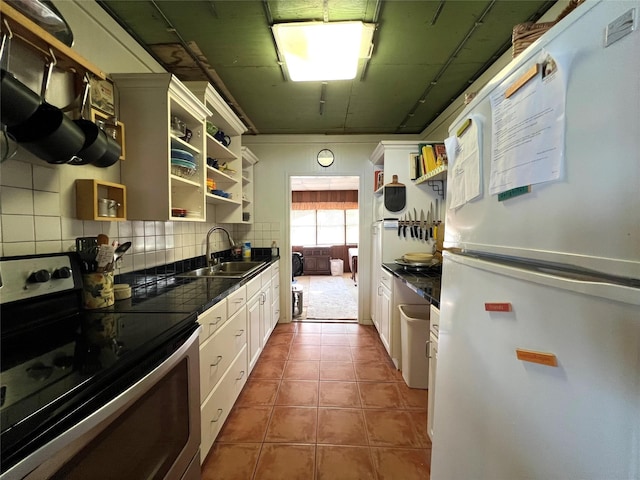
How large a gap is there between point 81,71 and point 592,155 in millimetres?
1694

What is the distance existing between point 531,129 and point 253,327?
211cm

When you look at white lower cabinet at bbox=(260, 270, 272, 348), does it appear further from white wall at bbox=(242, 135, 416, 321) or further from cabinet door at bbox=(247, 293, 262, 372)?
white wall at bbox=(242, 135, 416, 321)

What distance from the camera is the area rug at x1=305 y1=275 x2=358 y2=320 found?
380 centimetres

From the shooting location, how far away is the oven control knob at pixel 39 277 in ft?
3.08

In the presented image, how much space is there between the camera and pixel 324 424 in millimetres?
1675

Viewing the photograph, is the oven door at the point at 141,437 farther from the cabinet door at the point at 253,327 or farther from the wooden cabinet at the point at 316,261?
the wooden cabinet at the point at 316,261

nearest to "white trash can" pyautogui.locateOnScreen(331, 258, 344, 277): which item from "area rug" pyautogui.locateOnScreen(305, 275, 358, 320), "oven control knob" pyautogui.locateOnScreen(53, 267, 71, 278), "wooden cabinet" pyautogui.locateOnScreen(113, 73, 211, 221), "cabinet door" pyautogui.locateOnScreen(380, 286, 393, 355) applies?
"area rug" pyautogui.locateOnScreen(305, 275, 358, 320)

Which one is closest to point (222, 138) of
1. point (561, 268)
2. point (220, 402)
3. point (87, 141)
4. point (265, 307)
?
point (87, 141)

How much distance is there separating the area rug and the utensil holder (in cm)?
273

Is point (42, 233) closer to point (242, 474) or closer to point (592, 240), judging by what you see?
point (242, 474)

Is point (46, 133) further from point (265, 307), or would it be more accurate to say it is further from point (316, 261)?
point (316, 261)

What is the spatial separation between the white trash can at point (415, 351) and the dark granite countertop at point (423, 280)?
33cm

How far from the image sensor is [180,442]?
0.96m

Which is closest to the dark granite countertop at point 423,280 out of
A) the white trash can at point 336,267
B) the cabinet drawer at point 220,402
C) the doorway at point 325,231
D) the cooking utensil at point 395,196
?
the cooking utensil at point 395,196
